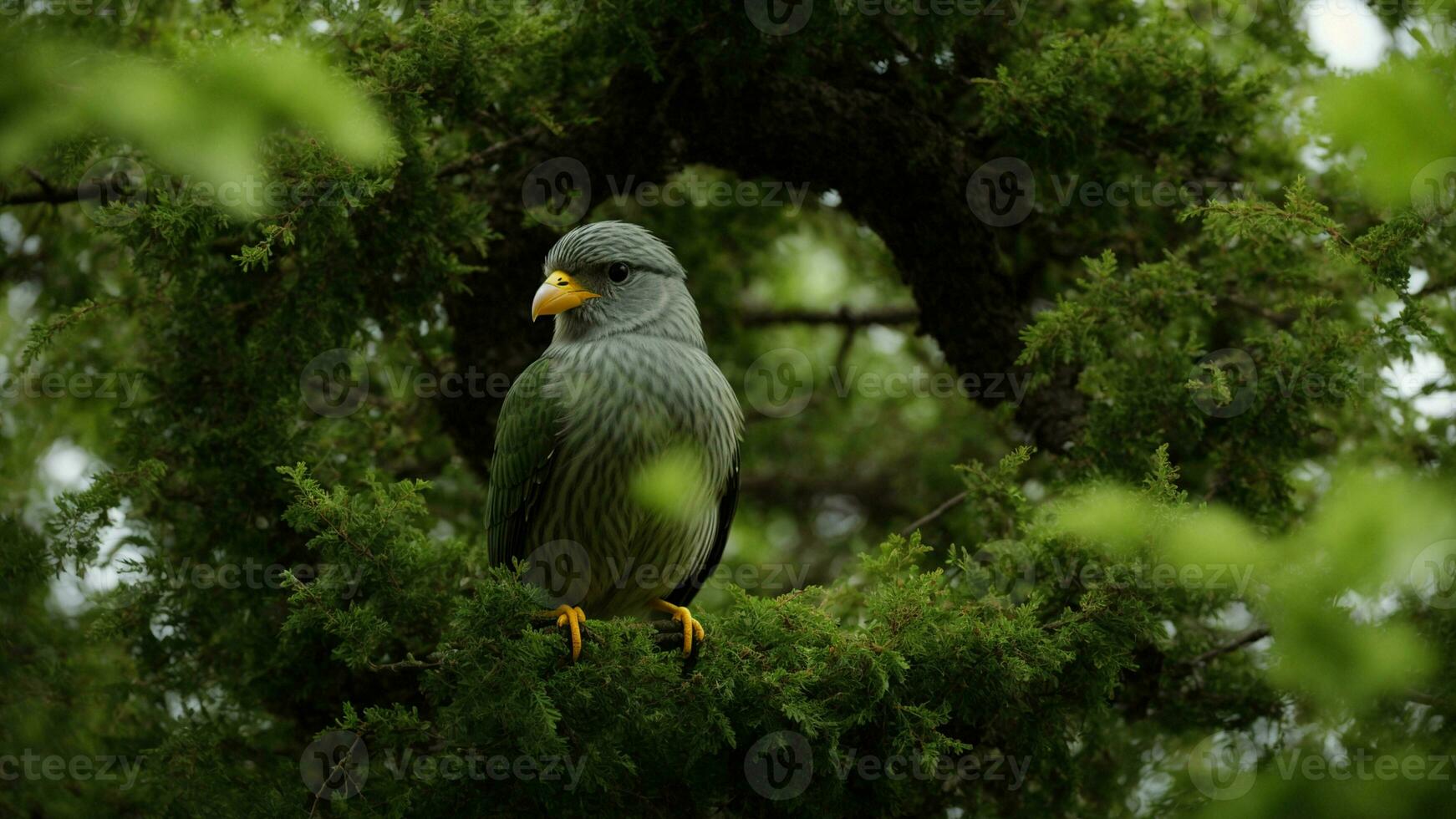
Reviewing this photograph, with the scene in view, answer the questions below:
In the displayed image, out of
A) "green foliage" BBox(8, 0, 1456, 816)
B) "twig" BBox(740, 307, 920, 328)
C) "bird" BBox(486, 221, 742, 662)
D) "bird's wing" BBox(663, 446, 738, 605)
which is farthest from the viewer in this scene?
"twig" BBox(740, 307, 920, 328)

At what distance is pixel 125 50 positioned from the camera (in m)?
4.53

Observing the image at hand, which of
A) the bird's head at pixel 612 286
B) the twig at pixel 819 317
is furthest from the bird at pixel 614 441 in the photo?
the twig at pixel 819 317

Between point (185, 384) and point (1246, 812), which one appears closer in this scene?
point (1246, 812)

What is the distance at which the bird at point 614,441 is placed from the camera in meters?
4.12

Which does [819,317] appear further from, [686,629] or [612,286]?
[686,629]

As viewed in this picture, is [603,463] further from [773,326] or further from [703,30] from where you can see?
[773,326]

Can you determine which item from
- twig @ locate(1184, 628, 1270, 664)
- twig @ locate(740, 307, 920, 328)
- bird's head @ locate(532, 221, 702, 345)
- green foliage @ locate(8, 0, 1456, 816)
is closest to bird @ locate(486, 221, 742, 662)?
bird's head @ locate(532, 221, 702, 345)

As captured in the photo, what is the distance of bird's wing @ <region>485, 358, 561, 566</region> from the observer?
4.17m

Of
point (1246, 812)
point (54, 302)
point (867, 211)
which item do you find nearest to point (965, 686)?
point (1246, 812)

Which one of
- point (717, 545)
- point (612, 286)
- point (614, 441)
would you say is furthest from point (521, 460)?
point (717, 545)

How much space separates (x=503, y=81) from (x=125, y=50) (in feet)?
4.80

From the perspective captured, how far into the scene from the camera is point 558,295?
4363 millimetres

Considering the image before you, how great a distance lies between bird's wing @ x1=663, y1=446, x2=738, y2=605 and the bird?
2 cm

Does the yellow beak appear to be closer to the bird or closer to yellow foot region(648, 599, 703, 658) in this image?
the bird
